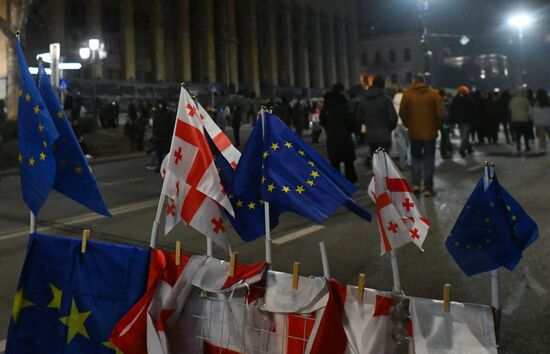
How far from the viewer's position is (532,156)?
49.4 ft

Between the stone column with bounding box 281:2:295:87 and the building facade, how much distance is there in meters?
0.12

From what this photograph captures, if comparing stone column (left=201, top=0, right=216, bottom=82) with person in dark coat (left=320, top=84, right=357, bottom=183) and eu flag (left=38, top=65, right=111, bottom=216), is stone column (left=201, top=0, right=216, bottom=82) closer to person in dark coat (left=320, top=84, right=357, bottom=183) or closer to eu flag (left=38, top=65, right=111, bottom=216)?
person in dark coat (left=320, top=84, right=357, bottom=183)

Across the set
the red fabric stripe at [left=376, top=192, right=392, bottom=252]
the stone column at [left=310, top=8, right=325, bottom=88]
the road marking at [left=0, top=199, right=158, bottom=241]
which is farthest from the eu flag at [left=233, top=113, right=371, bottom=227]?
the stone column at [left=310, top=8, right=325, bottom=88]

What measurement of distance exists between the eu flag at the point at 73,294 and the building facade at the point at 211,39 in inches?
1344

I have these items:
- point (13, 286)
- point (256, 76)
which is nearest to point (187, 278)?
point (13, 286)

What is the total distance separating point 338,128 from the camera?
10164mm

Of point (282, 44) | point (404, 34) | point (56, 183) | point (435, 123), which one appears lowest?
point (56, 183)

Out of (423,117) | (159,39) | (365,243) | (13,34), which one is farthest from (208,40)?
(365,243)

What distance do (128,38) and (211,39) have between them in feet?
36.9

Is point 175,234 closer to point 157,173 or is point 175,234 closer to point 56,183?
point 56,183

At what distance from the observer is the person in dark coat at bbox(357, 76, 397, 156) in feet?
33.1

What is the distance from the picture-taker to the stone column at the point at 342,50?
8250cm

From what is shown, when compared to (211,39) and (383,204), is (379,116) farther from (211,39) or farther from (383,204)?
(211,39)

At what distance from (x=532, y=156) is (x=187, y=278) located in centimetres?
1395
